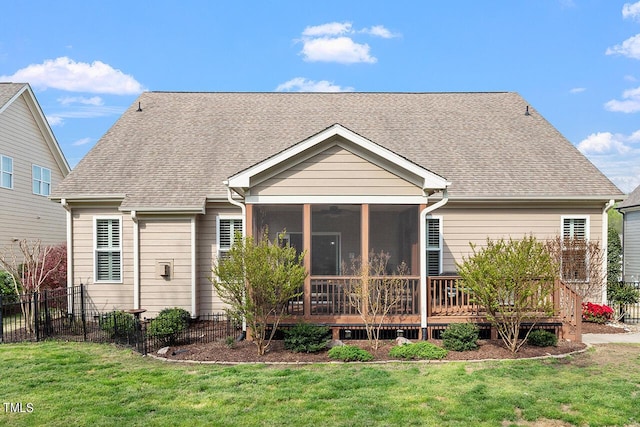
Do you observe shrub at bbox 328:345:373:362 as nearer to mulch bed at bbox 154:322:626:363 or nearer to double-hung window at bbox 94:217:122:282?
mulch bed at bbox 154:322:626:363

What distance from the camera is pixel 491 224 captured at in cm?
1213

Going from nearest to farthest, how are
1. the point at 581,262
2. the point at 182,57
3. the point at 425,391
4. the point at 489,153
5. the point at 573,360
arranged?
1. the point at 425,391
2. the point at 573,360
3. the point at 581,262
4. the point at 489,153
5. the point at 182,57

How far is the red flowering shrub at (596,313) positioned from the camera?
11.4 meters

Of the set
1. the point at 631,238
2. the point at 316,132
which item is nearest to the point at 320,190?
the point at 316,132

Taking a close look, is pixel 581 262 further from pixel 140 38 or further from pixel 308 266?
pixel 140 38

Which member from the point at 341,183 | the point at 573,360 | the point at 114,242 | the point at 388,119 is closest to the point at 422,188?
A: the point at 341,183

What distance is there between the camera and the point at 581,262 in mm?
11914

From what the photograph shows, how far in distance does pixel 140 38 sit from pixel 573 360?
1541 centimetres

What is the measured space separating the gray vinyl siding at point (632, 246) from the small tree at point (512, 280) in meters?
15.4

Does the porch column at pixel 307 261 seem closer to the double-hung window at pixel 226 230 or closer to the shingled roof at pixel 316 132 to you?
the double-hung window at pixel 226 230

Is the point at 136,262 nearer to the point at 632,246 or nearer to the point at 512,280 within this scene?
the point at 512,280

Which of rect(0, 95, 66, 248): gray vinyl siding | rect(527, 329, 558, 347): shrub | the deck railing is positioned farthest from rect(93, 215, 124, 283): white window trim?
rect(527, 329, 558, 347): shrub

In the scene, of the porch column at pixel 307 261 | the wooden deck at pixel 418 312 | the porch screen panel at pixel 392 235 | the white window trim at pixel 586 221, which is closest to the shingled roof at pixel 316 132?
the white window trim at pixel 586 221

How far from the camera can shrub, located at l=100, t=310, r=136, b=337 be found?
940 centimetres
